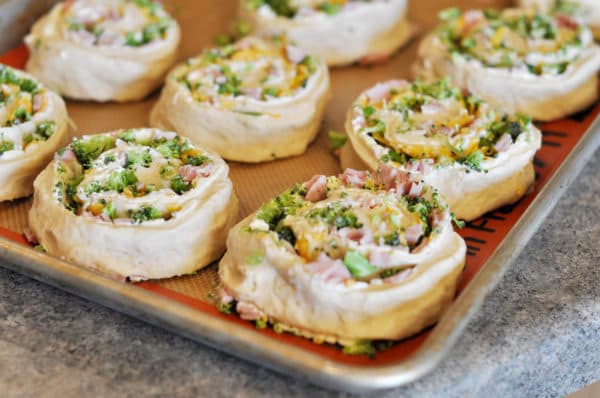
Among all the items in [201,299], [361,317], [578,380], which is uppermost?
[361,317]

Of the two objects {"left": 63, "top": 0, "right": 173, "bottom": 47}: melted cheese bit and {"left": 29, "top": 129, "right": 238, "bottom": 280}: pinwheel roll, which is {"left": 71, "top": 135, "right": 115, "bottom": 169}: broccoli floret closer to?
{"left": 29, "top": 129, "right": 238, "bottom": 280}: pinwheel roll

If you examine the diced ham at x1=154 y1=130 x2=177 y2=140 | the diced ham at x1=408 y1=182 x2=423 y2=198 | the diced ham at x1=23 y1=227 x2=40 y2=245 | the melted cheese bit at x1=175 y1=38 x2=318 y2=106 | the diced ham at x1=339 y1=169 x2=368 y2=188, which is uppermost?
the diced ham at x1=408 y1=182 x2=423 y2=198

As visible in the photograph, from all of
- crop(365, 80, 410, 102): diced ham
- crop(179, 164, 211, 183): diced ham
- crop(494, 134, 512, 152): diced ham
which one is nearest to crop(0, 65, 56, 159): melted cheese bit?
crop(179, 164, 211, 183): diced ham

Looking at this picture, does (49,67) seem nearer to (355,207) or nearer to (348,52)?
(348,52)

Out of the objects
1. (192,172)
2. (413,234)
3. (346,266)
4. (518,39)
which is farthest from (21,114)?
(518,39)

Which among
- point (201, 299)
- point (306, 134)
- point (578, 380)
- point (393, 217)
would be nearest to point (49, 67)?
point (306, 134)

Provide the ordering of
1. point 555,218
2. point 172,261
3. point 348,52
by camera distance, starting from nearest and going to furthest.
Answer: point 172,261, point 555,218, point 348,52

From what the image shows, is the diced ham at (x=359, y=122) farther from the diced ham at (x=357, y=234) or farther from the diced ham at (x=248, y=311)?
the diced ham at (x=248, y=311)
